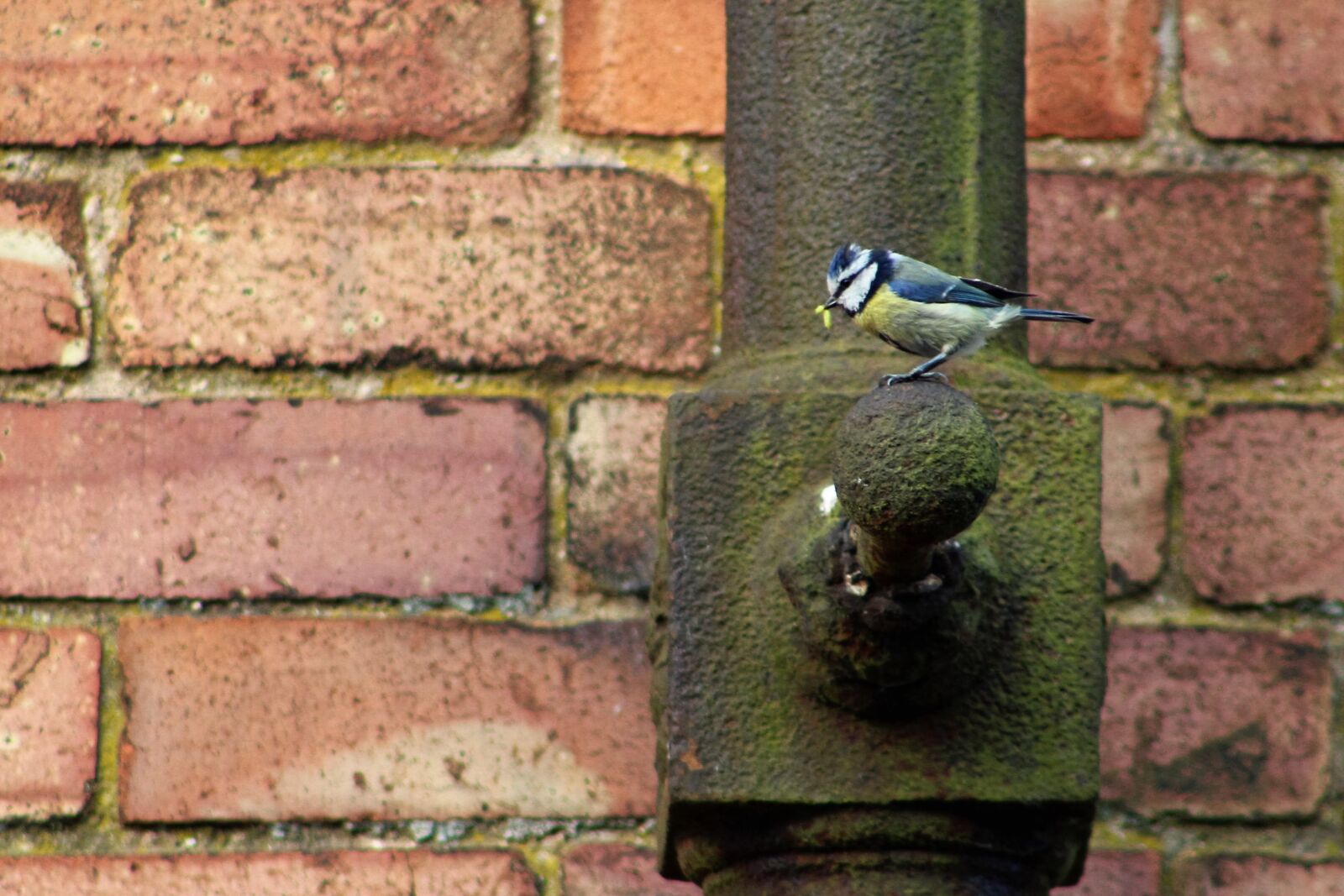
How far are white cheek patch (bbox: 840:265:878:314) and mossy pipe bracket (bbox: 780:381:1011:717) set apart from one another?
0.07 metres

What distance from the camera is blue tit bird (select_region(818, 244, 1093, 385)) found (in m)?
0.54

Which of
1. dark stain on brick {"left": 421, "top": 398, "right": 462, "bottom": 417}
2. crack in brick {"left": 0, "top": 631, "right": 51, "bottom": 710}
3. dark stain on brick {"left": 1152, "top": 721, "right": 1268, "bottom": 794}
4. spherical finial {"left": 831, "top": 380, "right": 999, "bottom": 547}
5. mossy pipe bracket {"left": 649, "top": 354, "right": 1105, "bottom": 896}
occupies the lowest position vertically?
dark stain on brick {"left": 1152, "top": 721, "right": 1268, "bottom": 794}

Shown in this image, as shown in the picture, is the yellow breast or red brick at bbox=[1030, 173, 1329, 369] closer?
the yellow breast

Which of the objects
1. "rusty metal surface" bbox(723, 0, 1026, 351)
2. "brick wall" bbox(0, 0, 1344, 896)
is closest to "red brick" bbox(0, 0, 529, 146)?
"brick wall" bbox(0, 0, 1344, 896)

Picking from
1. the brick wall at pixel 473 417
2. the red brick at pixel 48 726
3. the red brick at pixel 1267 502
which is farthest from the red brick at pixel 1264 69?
the red brick at pixel 48 726

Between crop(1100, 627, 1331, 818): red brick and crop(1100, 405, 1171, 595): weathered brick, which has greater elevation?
crop(1100, 405, 1171, 595): weathered brick

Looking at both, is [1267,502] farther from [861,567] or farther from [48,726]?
[48,726]

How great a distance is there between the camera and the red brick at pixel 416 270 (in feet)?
2.54

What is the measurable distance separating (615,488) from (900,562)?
327mm

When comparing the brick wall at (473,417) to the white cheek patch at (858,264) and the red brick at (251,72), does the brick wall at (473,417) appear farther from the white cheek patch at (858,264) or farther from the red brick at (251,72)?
the white cheek patch at (858,264)

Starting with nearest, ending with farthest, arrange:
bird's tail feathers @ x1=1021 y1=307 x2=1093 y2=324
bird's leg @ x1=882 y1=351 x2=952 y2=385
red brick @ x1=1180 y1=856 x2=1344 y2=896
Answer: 1. bird's leg @ x1=882 y1=351 x2=952 y2=385
2. bird's tail feathers @ x1=1021 y1=307 x2=1093 y2=324
3. red brick @ x1=1180 y1=856 x2=1344 y2=896

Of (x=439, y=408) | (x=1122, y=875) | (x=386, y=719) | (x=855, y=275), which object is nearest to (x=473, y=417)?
(x=439, y=408)

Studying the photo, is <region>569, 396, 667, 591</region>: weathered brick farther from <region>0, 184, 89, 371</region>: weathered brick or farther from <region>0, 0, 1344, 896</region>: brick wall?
<region>0, 184, 89, 371</region>: weathered brick

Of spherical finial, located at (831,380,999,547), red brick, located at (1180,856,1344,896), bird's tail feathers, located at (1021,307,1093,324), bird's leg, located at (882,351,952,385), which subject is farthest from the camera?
red brick, located at (1180,856,1344,896)
